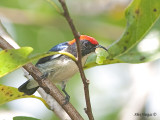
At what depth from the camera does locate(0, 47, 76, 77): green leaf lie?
225cm

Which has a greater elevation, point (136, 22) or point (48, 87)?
point (136, 22)

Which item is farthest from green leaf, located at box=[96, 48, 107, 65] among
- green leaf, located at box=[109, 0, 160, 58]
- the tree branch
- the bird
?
the bird

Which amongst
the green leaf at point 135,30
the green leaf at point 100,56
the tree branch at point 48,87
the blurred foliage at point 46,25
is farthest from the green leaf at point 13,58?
the blurred foliage at point 46,25

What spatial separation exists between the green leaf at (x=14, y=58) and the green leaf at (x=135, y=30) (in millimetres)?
840

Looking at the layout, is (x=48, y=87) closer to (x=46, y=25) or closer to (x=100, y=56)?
(x=100, y=56)

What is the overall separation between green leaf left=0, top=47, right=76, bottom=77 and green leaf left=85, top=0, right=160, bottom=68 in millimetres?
840

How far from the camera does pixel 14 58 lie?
2.28 m

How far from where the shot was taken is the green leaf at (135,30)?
292cm

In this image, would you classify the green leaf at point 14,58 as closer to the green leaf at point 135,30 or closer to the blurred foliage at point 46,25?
the green leaf at point 135,30

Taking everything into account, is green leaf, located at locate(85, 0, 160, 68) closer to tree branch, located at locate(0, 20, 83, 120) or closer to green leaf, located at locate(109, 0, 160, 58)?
green leaf, located at locate(109, 0, 160, 58)

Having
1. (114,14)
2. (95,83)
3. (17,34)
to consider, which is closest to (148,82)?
(114,14)

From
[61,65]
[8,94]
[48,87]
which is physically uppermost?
[61,65]

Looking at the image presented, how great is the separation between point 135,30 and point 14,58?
48.2 inches

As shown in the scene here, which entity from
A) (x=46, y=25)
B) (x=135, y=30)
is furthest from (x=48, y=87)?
(x=46, y=25)
